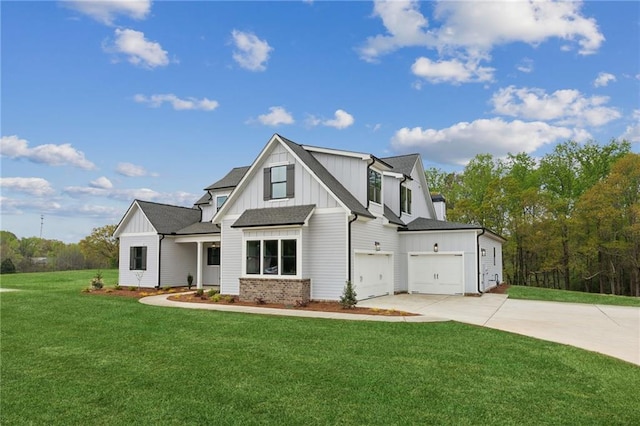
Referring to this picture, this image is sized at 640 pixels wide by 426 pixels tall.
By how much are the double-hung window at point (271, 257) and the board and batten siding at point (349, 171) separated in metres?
3.79

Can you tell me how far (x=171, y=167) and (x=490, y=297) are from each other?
56.7 feet

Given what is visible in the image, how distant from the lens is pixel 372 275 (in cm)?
1700

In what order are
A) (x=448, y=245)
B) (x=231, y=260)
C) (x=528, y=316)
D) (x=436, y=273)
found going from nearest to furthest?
(x=528, y=316), (x=231, y=260), (x=448, y=245), (x=436, y=273)

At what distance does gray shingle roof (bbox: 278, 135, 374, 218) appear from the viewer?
15.6m

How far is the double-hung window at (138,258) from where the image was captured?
22234 mm

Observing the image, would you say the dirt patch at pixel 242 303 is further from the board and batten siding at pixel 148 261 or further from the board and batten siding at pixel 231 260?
the board and batten siding at pixel 148 261

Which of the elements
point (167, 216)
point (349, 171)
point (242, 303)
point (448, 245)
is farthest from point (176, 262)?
point (448, 245)

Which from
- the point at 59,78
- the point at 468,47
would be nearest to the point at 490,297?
the point at 468,47

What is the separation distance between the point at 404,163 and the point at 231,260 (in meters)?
11.2

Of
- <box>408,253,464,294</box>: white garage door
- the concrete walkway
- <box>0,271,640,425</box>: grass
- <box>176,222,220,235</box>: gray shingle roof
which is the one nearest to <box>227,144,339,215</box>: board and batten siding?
<box>176,222,220,235</box>: gray shingle roof

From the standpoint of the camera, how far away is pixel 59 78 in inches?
664

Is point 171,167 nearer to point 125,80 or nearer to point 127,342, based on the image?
point 125,80

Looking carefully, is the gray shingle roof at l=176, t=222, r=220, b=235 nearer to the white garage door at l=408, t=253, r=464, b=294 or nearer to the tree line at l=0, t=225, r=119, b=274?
the white garage door at l=408, t=253, r=464, b=294

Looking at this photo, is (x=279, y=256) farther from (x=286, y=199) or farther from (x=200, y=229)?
(x=200, y=229)
